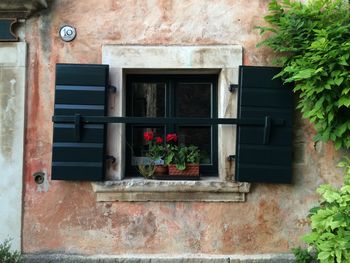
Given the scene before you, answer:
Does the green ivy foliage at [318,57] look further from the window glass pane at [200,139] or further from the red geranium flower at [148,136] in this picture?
the red geranium flower at [148,136]

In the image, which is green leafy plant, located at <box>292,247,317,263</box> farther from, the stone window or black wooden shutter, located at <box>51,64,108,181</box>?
black wooden shutter, located at <box>51,64,108,181</box>

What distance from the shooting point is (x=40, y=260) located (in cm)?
423

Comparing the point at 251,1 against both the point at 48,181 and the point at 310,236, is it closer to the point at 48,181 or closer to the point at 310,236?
the point at 310,236

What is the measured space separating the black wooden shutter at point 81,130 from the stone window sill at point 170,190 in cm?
20

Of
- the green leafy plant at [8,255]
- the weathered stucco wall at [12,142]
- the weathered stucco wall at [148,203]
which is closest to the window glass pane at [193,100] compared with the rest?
the weathered stucco wall at [148,203]

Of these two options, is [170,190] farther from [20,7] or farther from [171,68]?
[20,7]

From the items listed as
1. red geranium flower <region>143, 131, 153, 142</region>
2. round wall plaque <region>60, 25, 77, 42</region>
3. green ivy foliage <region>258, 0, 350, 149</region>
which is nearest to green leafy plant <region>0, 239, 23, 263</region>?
red geranium flower <region>143, 131, 153, 142</region>

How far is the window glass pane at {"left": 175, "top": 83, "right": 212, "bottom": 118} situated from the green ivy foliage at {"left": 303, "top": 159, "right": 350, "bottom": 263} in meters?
1.48

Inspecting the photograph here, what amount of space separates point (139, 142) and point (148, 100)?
0.46m

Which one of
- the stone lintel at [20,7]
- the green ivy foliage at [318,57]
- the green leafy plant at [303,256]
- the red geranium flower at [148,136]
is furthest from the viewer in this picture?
the red geranium flower at [148,136]

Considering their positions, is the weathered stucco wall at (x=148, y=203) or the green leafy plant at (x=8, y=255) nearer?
the green leafy plant at (x=8, y=255)

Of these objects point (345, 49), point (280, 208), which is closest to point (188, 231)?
point (280, 208)

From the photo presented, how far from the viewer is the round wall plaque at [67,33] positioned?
14.2ft

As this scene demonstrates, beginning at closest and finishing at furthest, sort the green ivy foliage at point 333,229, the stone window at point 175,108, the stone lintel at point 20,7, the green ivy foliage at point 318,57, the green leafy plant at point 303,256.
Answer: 1. the green ivy foliage at point 333,229
2. the green ivy foliage at point 318,57
3. the green leafy plant at point 303,256
4. the stone lintel at point 20,7
5. the stone window at point 175,108
